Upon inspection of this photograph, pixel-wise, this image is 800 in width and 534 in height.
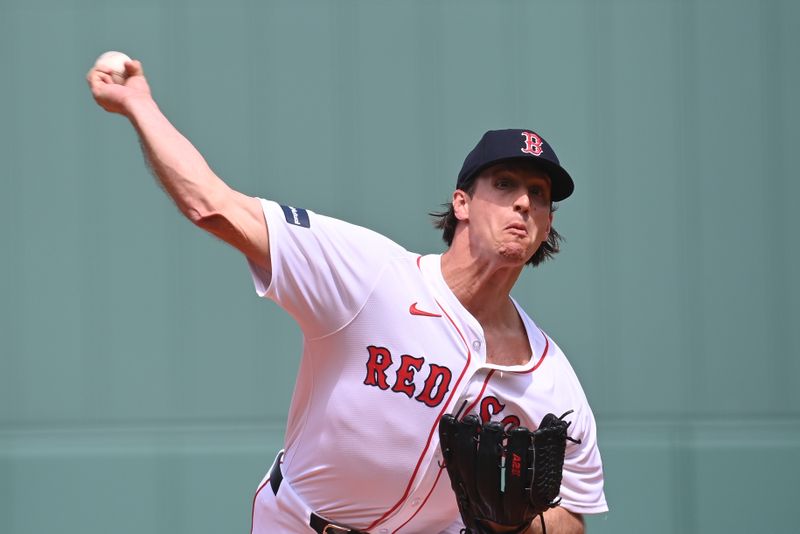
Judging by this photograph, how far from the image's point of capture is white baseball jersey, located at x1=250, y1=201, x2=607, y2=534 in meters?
2.80

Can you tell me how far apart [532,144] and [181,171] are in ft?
3.31

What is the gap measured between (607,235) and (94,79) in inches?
108

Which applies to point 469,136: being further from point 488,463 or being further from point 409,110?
point 488,463

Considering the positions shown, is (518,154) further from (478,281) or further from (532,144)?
(478,281)

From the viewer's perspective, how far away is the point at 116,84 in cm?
254

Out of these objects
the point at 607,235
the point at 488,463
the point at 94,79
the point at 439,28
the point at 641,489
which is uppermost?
the point at 439,28

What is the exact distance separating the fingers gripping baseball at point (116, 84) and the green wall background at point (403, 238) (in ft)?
7.08

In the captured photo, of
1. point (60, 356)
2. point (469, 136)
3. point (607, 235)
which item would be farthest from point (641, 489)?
point (60, 356)

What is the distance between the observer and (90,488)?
4566 millimetres

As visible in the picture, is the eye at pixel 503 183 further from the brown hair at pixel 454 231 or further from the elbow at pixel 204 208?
the elbow at pixel 204 208

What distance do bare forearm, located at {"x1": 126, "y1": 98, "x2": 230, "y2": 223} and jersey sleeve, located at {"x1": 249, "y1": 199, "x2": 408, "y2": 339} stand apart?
22 cm

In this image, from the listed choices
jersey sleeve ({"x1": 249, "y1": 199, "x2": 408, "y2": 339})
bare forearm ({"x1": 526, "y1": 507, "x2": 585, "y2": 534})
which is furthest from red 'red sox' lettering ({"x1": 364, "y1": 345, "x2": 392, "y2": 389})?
bare forearm ({"x1": 526, "y1": 507, "x2": 585, "y2": 534})

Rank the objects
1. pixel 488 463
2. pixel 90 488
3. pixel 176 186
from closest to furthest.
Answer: pixel 176 186
pixel 488 463
pixel 90 488

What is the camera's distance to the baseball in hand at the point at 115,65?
255 cm
